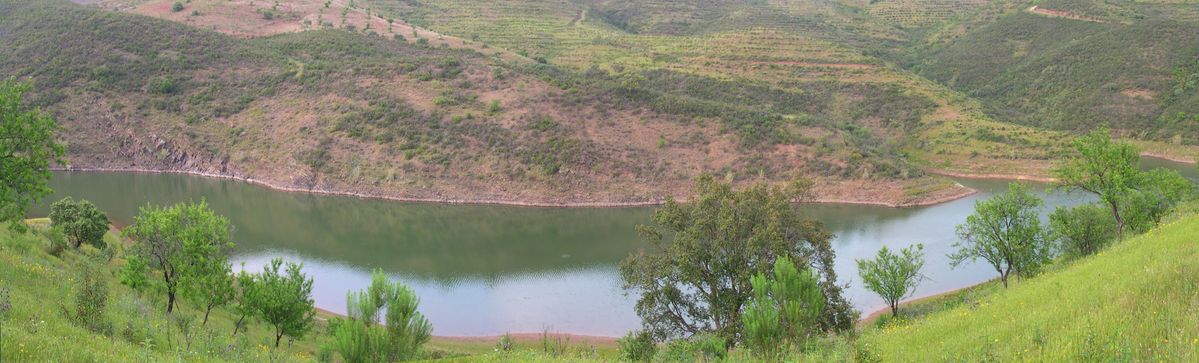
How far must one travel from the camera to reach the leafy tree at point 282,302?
19031 mm

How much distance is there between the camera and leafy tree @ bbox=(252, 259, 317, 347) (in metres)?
19.0

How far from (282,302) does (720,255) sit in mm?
12947

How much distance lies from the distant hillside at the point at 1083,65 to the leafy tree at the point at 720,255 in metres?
65.2

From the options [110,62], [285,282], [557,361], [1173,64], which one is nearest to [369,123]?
[110,62]

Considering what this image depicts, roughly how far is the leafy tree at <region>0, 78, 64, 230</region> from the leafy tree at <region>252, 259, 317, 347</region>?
5.54 meters

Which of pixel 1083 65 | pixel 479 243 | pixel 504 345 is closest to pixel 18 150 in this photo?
pixel 504 345

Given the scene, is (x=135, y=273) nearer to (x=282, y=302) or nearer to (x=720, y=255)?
(x=282, y=302)

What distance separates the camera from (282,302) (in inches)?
760

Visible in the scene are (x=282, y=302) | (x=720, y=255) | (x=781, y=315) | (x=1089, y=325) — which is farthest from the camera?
(x=720, y=255)

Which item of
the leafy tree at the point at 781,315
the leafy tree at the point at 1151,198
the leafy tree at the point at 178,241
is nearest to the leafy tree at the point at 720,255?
the leafy tree at the point at 781,315

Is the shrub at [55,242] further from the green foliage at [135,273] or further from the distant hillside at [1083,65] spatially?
the distant hillside at [1083,65]

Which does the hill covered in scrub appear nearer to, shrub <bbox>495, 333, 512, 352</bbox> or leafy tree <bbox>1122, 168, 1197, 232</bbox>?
leafy tree <bbox>1122, 168, 1197, 232</bbox>

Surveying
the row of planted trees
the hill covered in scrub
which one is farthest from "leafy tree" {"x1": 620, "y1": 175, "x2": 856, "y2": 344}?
the hill covered in scrub

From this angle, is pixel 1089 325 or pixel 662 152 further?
pixel 662 152
